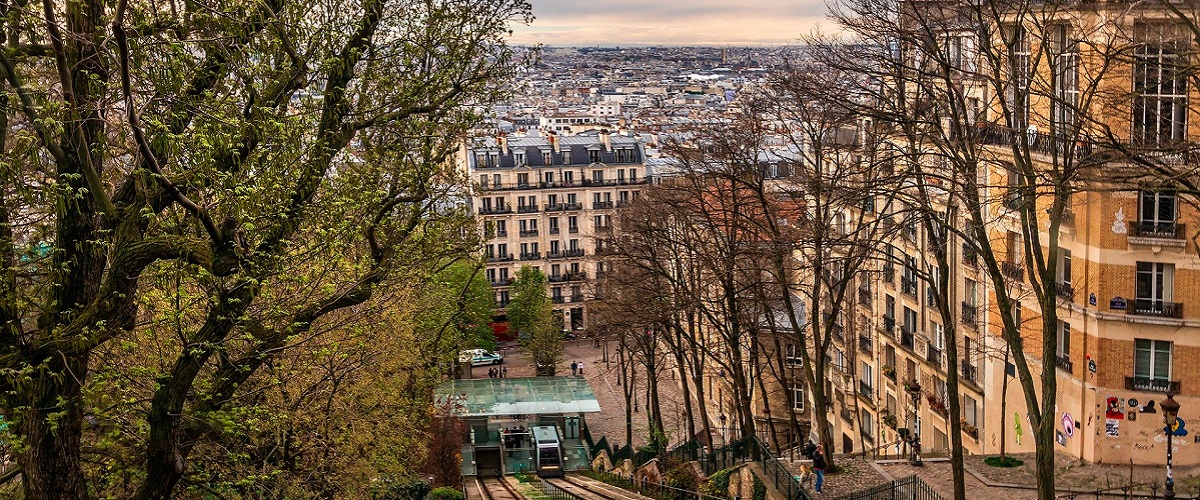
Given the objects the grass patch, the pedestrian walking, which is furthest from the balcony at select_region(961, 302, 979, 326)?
the pedestrian walking

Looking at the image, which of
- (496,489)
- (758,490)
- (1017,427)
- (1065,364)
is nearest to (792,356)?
(496,489)

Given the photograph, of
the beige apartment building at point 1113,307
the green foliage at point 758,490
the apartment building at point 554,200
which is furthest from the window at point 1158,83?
the apartment building at point 554,200

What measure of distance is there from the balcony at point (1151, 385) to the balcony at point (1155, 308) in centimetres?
164

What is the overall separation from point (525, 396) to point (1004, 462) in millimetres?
34917

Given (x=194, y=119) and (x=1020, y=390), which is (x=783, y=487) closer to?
(x=1020, y=390)

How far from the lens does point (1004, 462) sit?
31109mm

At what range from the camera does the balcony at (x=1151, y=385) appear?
30.1m

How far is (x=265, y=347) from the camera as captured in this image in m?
16.7

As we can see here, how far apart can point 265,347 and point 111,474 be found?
171 inches

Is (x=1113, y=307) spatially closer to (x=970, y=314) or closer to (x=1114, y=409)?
(x=1114, y=409)

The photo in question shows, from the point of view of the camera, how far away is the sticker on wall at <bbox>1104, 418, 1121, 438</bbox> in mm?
30828

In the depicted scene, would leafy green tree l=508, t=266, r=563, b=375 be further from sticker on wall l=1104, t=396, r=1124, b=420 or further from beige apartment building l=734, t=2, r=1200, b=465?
sticker on wall l=1104, t=396, r=1124, b=420

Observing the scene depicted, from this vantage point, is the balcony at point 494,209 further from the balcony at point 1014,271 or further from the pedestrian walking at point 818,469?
the pedestrian walking at point 818,469

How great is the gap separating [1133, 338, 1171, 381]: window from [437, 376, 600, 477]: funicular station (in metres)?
27.5
